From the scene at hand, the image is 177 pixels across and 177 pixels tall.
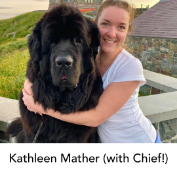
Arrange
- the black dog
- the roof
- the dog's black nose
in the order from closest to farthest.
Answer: the dog's black nose, the black dog, the roof

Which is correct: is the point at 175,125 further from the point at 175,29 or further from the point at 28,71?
the point at 175,29

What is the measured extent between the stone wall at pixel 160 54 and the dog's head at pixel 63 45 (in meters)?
7.55

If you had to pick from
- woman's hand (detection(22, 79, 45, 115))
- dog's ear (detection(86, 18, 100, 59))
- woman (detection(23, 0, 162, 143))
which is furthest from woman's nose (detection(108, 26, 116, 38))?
woman's hand (detection(22, 79, 45, 115))

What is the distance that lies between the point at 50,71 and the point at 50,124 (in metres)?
0.45

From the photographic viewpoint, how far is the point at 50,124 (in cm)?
161

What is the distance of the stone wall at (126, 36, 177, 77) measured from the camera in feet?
28.7

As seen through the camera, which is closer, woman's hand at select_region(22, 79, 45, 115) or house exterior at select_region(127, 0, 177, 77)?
woman's hand at select_region(22, 79, 45, 115)

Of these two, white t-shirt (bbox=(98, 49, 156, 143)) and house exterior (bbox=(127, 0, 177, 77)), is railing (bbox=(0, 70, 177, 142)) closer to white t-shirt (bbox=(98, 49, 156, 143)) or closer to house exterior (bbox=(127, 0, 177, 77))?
white t-shirt (bbox=(98, 49, 156, 143))

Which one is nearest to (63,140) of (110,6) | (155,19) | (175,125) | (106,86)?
(106,86)

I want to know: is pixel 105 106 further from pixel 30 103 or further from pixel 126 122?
pixel 30 103

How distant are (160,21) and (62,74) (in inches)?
426

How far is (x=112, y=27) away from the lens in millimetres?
1643

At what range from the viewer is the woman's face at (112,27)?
163 centimetres

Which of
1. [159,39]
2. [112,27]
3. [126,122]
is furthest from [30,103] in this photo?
[159,39]
